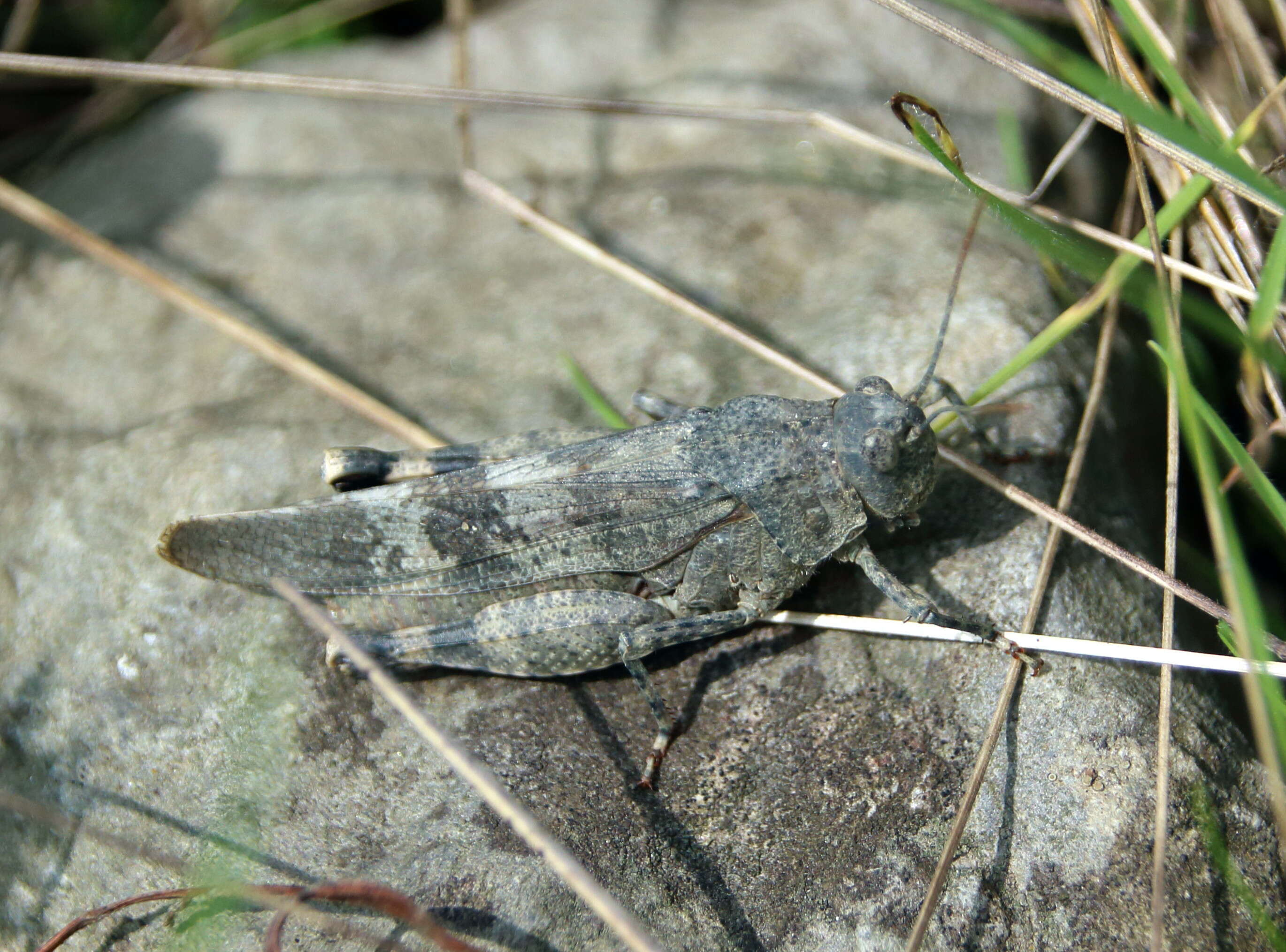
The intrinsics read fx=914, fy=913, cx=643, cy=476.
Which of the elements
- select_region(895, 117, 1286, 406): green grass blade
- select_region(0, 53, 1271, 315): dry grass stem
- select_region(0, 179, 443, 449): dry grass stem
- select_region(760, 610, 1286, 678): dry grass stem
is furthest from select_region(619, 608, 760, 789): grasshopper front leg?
select_region(0, 53, 1271, 315): dry grass stem

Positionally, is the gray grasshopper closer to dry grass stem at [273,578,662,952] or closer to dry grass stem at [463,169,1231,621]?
dry grass stem at [463,169,1231,621]

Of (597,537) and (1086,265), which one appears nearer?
(1086,265)

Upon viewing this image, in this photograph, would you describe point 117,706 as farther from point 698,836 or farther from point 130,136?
point 130,136

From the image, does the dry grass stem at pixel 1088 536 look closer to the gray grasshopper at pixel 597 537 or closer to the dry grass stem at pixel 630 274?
the gray grasshopper at pixel 597 537

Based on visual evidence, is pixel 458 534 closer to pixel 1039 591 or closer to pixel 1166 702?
pixel 1039 591

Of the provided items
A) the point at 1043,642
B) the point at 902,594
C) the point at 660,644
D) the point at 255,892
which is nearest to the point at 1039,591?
the point at 1043,642

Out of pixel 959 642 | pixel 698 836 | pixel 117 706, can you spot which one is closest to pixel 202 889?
pixel 117 706
